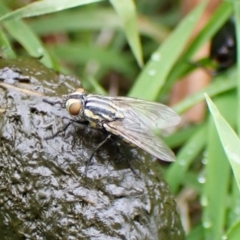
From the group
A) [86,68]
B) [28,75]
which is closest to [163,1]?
[86,68]

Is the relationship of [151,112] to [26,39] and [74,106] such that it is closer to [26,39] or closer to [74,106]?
[74,106]

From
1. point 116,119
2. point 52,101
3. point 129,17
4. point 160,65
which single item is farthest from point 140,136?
point 160,65

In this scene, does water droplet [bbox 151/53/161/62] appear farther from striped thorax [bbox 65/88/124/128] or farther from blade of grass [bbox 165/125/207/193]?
striped thorax [bbox 65/88/124/128]

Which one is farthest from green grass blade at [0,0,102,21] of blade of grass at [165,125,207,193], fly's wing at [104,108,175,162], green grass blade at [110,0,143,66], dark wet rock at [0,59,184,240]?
blade of grass at [165,125,207,193]

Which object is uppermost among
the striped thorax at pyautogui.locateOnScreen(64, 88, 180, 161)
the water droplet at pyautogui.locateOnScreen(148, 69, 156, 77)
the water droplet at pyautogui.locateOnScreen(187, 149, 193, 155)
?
the water droplet at pyautogui.locateOnScreen(148, 69, 156, 77)

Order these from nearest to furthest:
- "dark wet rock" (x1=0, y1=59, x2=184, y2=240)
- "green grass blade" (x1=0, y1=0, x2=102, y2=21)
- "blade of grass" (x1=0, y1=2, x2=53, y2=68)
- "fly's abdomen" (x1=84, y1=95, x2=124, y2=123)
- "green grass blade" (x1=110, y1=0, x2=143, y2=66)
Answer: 1. "dark wet rock" (x1=0, y1=59, x2=184, y2=240)
2. "fly's abdomen" (x1=84, y1=95, x2=124, y2=123)
3. "green grass blade" (x1=0, y1=0, x2=102, y2=21)
4. "green grass blade" (x1=110, y1=0, x2=143, y2=66)
5. "blade of grass" (x1=0, y1=2, x2=53, y2=68)

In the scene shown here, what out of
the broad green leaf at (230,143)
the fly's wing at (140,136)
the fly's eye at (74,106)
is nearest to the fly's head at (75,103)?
the fly's eye at (74,106)
